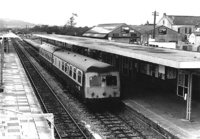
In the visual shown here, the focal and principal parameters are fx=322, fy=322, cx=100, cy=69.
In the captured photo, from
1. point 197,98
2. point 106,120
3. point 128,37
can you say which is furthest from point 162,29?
point 106,120

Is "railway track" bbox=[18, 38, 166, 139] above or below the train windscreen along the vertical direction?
below

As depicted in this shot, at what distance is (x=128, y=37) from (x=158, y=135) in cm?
4987

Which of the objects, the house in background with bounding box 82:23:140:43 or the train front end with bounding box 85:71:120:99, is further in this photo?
the house in background with bounding box 82:23:140:43

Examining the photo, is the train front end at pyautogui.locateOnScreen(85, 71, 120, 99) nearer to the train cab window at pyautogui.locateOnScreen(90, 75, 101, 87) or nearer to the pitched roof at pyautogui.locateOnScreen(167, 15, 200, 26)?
the train cab window at pyautogui.locateOnScreen(90, 75, 101, 87)

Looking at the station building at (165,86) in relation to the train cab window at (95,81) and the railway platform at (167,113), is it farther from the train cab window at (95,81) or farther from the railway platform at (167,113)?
the train cab window at (95,81)

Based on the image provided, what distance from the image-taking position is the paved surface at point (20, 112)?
12446 millimetres

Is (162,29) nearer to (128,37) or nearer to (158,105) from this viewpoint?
(128,37)

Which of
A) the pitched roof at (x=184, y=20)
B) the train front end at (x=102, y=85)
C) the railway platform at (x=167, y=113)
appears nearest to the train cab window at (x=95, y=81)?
the train front end at (x=102, y=85)

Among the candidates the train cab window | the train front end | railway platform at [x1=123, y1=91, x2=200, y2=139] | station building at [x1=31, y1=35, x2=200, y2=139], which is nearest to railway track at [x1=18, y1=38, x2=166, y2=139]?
Result: railway platform at [x1=123, y1=91, x2=200, y2=139]

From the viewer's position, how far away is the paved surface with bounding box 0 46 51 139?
1245 centimetres

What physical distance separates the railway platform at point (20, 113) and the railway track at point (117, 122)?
2406 mm

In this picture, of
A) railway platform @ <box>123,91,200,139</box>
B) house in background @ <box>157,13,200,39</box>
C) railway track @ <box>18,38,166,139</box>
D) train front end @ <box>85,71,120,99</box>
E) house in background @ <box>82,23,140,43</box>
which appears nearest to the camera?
railway platform @ <box>123,91,200,139</box>

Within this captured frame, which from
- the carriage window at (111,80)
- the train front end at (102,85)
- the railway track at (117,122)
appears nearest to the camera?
the railway track at (117,122)

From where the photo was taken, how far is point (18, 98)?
63.7 feet
